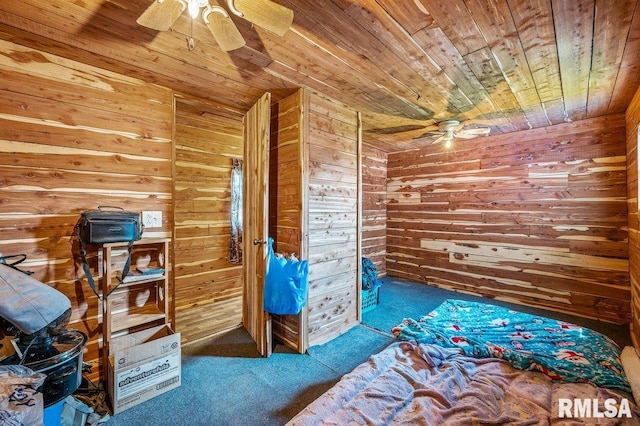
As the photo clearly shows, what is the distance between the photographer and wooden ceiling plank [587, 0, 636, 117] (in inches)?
61.7

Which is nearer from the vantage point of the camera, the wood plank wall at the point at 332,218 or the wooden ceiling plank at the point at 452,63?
the wooden ceiling plank at the point at 452,63

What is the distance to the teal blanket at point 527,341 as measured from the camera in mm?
1953

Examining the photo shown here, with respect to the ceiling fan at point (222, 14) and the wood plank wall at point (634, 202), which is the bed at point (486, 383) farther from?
the ceiling fan at point (222, 14)

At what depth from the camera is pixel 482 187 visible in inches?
167

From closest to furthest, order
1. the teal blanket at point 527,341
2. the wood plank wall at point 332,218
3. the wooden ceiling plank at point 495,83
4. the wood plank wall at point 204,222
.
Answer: the teal blanket at point 527,341, the wooden ceiling plank at point 495,83, the wood plank wall at point 332,218, the wood plank wall at point 204,222

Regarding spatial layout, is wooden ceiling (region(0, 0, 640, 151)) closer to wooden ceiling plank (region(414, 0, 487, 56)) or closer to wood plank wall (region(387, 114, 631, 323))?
wooden ceiling plank (region(414, 0, 487, 56))

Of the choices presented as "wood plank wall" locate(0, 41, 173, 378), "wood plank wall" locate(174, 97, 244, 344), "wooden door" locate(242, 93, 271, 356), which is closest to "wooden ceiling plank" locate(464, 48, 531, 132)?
"wooden door" locate(242, 93, 271, 356)

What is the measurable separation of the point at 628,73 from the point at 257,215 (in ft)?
11.3

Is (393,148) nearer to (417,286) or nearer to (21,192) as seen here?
(417,286)

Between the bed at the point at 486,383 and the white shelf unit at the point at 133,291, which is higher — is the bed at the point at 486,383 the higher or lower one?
the lower one

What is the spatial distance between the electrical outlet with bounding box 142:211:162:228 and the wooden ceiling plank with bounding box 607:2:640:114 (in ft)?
11.8

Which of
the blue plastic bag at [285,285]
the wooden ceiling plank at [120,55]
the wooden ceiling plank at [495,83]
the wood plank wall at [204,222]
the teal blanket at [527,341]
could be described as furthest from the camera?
the wood plank wall at [204,222]

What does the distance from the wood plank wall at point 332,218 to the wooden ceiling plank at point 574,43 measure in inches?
70.0

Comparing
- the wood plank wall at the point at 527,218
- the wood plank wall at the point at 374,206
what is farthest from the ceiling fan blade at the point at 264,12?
the wood plank wall at the point at 527,218
